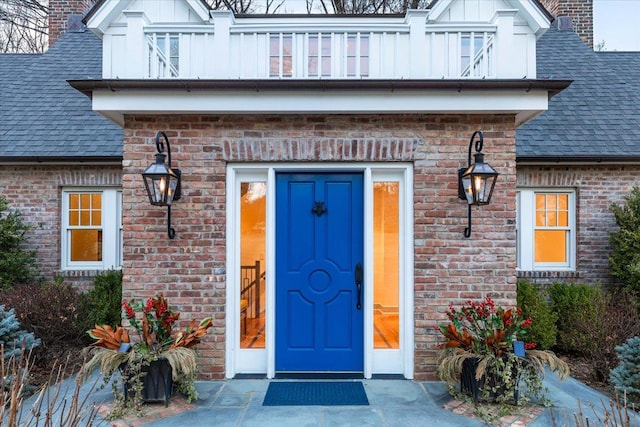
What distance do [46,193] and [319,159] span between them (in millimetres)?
5717

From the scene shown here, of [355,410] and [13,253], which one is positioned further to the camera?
[13,253]

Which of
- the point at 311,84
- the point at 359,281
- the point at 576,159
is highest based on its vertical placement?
the point at 311,84

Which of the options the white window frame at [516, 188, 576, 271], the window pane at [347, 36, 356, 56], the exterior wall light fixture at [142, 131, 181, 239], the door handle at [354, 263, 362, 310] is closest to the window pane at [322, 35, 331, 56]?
the window pane at [347, 36, 356, 56]

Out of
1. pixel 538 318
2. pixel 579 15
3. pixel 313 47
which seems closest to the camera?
pixel 313 47

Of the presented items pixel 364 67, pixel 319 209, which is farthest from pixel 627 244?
pixel 319 209

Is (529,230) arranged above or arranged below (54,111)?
below

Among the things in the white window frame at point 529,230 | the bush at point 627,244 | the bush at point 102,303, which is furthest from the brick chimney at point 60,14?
the bush at point 627,244

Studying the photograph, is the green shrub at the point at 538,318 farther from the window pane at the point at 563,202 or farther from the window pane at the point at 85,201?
the window pane at the point at 85,201

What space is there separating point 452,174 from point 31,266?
7346 mm

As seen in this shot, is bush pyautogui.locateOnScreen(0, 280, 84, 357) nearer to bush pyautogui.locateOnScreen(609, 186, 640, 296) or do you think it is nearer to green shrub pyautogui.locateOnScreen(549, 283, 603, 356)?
green shrub pyautogui.locateOnScreen(549, 283, 603, 356)

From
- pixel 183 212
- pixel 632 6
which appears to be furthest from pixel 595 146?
pixel 632 6

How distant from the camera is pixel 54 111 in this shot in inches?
339

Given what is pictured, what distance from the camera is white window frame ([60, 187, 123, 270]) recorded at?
25.4 ft

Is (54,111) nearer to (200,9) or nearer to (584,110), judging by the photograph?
(200,9)
